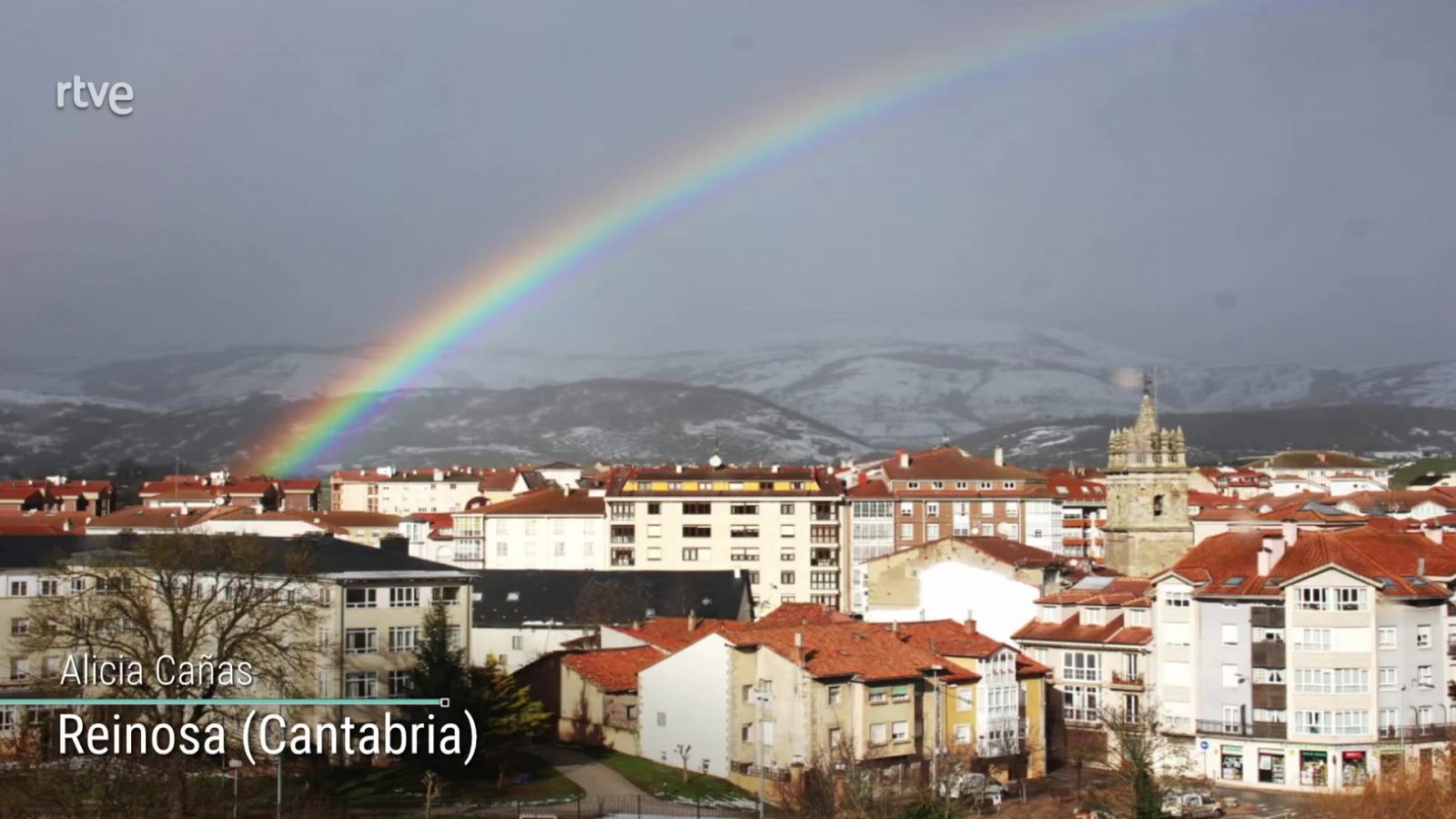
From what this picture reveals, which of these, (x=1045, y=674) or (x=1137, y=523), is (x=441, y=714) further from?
(x=1137, y=523)

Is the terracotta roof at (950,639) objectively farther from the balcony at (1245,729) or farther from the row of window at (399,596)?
the row of window at (399,596)

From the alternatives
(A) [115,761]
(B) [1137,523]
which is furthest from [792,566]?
(A) [115,761]

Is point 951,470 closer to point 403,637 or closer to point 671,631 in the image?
point 671,631

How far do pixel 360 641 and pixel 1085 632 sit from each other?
878 inches

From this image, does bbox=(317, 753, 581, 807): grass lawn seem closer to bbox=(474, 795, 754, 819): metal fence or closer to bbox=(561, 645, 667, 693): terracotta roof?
bbox=(474, 795, 754, 819): metal fence

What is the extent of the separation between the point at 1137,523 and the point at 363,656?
42.7 m

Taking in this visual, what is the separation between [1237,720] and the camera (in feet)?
158

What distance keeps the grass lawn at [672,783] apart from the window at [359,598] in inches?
290

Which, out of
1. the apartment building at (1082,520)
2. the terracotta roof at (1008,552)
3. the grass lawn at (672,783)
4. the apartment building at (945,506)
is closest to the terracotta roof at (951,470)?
the apartment building at (945,506)

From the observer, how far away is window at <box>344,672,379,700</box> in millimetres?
42844

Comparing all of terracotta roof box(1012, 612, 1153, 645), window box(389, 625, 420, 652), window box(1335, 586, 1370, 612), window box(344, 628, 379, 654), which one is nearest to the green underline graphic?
window box(344, 628, 379, 654)

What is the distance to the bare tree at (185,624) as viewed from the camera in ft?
116

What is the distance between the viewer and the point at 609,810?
38.1 metres

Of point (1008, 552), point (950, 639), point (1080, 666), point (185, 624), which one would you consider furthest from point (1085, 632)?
point (185, 624)
